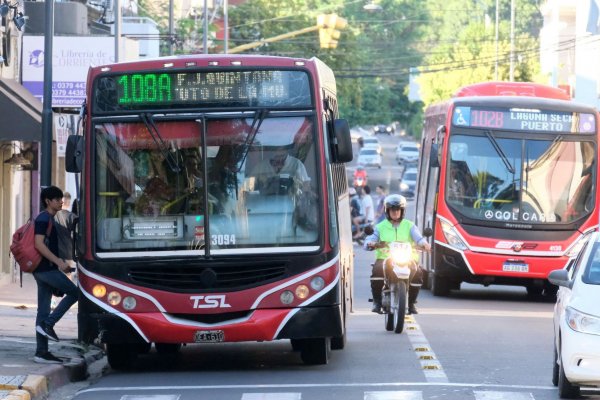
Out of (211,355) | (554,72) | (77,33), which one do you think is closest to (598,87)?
(554,72)

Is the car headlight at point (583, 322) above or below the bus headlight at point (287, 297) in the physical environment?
above

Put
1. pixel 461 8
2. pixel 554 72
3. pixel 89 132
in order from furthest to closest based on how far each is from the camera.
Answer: pixel 461 8 → pixel 554 72 → pixel 89 132

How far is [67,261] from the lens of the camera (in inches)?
589

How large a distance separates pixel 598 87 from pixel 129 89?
162 ft

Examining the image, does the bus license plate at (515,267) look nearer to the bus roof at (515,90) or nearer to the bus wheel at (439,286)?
the bus wheel at (439,286)

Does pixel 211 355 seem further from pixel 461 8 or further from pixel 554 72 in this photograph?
pixel 461 8

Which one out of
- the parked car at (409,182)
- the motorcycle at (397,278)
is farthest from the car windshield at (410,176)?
the motorcycle at (397,278)

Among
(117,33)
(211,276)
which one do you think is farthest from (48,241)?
(117,33)

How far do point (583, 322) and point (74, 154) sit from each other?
517cm

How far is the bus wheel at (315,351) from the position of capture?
14203 mm

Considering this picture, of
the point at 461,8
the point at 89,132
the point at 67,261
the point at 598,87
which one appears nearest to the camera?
the point at 89,132

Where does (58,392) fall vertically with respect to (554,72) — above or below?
below

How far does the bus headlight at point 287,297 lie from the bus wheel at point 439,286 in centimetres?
1093

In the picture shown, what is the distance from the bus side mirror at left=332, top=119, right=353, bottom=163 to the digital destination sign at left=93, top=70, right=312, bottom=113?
35cm
